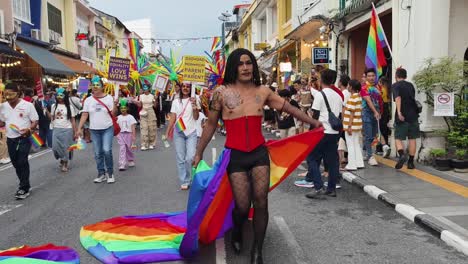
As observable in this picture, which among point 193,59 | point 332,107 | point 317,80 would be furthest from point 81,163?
point 332,107

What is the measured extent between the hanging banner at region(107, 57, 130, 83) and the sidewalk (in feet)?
19.4

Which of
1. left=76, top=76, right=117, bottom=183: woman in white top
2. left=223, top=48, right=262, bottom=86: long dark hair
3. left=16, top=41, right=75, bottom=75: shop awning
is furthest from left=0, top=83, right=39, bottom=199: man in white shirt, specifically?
left=16, top=41, right=75, bottom=75: shop awning

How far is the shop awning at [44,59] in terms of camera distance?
21641 mm

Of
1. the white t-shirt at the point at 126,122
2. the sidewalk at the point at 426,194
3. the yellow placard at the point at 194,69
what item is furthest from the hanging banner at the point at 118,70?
the sidewalk at the point at 426,194

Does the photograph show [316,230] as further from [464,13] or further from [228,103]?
[464,13]

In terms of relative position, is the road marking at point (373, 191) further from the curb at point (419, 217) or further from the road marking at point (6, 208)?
the road marking at point (6, 208)

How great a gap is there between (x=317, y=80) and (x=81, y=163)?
6210 millimetres

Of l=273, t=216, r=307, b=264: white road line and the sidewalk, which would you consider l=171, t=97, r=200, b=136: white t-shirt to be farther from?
the sidewalk

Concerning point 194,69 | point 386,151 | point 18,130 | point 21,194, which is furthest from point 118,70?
point 386,151

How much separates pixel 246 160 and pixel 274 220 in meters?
1.97

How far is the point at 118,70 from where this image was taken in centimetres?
1124

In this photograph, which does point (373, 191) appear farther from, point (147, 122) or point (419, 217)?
point (147, 122)

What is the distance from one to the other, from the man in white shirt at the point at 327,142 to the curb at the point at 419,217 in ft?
2.28

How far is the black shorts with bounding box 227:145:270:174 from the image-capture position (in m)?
4.33
